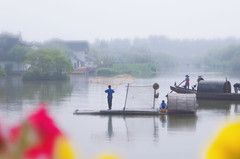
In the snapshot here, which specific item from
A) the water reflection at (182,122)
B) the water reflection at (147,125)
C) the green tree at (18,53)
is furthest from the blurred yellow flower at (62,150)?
the green tree at (18,53)

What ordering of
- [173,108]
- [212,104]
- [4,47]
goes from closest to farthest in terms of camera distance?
1. [173,108]
2. [212,104]
3. [4,47]

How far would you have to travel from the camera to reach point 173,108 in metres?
15.1

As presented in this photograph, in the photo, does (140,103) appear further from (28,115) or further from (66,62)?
(66,62)

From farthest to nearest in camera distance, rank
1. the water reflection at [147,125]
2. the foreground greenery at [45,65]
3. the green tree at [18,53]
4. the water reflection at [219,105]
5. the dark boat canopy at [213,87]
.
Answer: the green tree at [18,53]
the foreground greenery at [45,65]
the dark boat canopy at [213,87]
the water reflection at [219,105]
the water reflection at [147,125]

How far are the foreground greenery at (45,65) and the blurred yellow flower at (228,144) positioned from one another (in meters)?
41.0

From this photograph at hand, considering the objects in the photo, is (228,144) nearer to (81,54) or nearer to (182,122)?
(182,122)

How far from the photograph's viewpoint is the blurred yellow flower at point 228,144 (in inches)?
15.5

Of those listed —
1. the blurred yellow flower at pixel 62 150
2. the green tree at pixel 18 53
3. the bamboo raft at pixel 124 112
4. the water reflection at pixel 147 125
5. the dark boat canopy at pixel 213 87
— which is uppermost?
the green tree at pixel 18 53

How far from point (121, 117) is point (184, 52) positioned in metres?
187

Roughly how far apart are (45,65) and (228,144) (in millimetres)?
41990

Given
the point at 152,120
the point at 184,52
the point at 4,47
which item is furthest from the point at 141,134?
the point at 184,52

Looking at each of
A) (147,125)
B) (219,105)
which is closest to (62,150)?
(147,125)

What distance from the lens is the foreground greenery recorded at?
4075 centimetres

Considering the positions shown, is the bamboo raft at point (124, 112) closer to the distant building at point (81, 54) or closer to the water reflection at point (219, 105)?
the water reflection at point (219, 105)
